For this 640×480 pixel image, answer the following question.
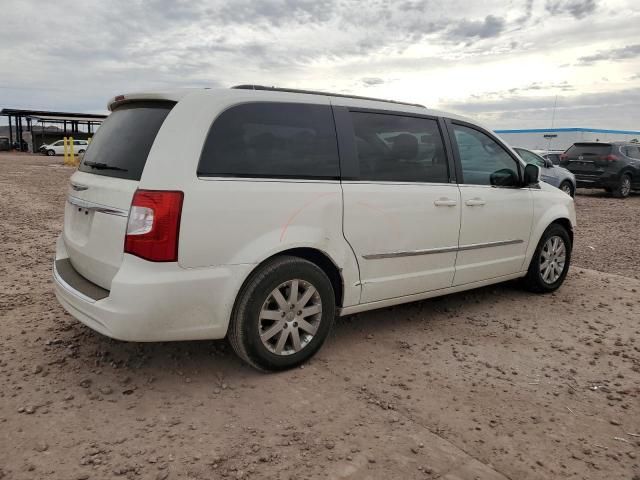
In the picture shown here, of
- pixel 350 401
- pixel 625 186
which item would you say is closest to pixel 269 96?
pixel 350 401

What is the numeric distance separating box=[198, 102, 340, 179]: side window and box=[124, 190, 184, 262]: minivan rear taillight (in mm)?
269

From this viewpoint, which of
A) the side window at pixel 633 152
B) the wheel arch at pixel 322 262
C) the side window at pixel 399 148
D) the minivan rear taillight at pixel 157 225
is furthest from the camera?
the side window at pixel 633 152

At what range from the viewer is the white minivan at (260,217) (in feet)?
9.97

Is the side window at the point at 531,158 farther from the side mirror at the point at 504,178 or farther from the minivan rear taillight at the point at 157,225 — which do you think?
the minivan rear taillight at the point at 157,225

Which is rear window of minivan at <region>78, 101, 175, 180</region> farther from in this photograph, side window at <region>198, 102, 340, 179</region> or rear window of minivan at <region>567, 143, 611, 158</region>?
rear window of minivan at <region>567, 143, 611, 158</region>

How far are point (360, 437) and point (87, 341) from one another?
2253mm

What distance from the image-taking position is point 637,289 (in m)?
5.79

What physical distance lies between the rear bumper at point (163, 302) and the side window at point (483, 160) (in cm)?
234

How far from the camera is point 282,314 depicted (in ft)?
11.3

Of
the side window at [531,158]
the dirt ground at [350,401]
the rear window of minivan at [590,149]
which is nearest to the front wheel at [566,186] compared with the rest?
the side window at [531,158]

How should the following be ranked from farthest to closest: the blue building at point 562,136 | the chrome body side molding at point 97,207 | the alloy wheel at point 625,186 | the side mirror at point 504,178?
the blue building at point 562,136
the alloy wheel at point 625,186
the side mirror at point 504,178
the chrome body side molding at point 97,207

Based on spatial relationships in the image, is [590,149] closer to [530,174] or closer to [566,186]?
[566,186]

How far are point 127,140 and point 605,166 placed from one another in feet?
52.3

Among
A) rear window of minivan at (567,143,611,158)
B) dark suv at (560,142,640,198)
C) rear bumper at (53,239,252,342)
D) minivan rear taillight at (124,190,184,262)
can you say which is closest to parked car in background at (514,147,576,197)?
dark suv at (560,142,640,198)
